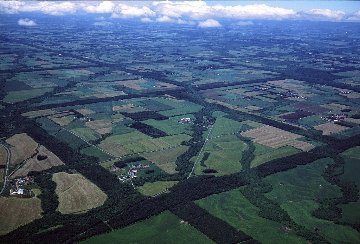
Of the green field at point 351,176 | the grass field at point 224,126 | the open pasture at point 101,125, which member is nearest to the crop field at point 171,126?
the grass field at point 224,126

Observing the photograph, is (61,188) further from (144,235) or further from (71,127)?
(71,127)

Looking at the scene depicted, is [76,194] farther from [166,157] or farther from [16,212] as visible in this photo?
[166,157]

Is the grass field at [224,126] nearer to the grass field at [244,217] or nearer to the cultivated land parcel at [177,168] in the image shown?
the cultivated land parcel at [177,168]

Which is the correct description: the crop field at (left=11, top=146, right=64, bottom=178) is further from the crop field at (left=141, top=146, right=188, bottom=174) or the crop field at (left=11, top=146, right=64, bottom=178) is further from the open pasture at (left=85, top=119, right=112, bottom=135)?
the crop field at (left=141, top=146, right=188, bottom=174)

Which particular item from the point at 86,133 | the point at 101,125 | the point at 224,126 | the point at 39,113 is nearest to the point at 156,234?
the point at 86,133

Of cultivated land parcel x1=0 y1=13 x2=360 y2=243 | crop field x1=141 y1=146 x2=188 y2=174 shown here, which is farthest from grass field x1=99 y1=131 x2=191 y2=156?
crop field x1=141 y1=146 x2=188 y2=174

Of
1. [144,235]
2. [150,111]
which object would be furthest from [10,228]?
[150,111]
